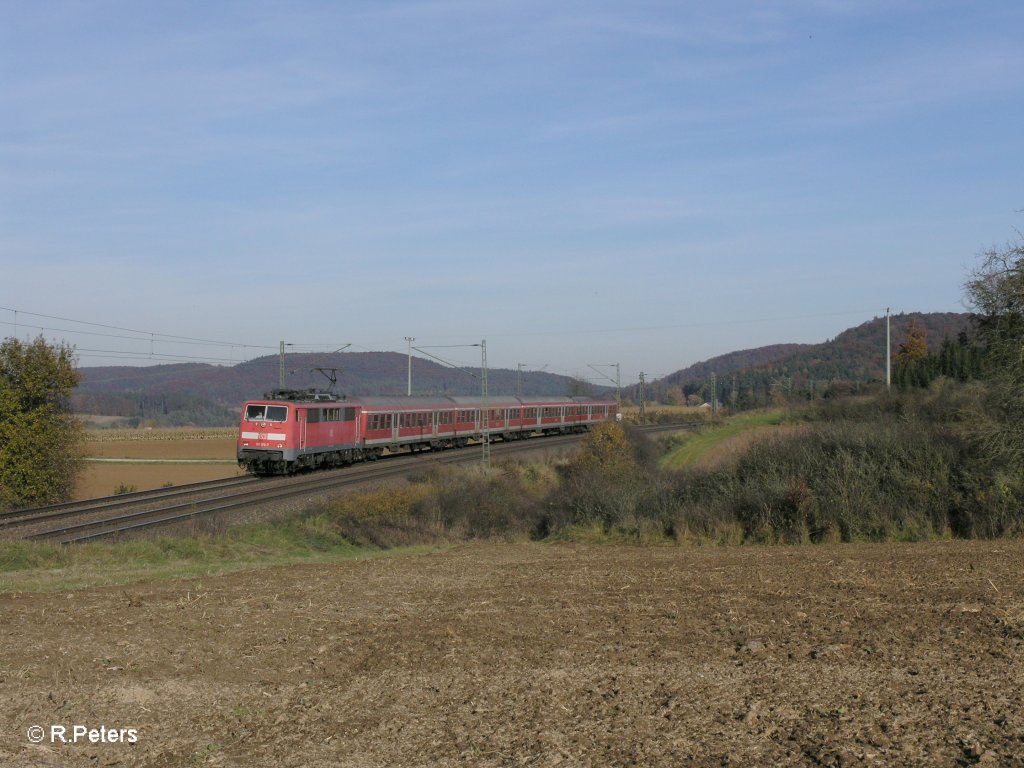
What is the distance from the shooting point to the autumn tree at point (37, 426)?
35.5 meters

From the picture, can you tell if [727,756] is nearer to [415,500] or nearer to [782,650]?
[782,650]

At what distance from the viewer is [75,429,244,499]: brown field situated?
144ft

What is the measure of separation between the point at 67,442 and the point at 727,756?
1435 inches

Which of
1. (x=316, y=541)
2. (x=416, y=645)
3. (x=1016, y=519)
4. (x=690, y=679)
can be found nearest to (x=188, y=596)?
(x=416, y=645)

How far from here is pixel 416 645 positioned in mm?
8773

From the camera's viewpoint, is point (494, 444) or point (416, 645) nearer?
point (416, 645)

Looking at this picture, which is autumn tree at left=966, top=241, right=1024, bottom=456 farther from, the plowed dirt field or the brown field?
the brown field

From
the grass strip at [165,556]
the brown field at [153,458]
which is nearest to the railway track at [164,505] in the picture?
the grass strip at [165,556]

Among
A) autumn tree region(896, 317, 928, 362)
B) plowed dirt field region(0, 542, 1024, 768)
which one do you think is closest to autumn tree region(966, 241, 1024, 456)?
plowed dirt field region(0, 542, 1024, 768)

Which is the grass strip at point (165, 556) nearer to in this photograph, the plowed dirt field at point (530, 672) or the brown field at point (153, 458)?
the plowed dirt field at point (530, 672)

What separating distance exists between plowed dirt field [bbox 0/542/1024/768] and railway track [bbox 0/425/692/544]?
38.0ft

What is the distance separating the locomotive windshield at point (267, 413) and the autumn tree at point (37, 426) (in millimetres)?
6787

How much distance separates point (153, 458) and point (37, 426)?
28.5 metres

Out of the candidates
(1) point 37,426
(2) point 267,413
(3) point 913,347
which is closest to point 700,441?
(2) point 267,413
